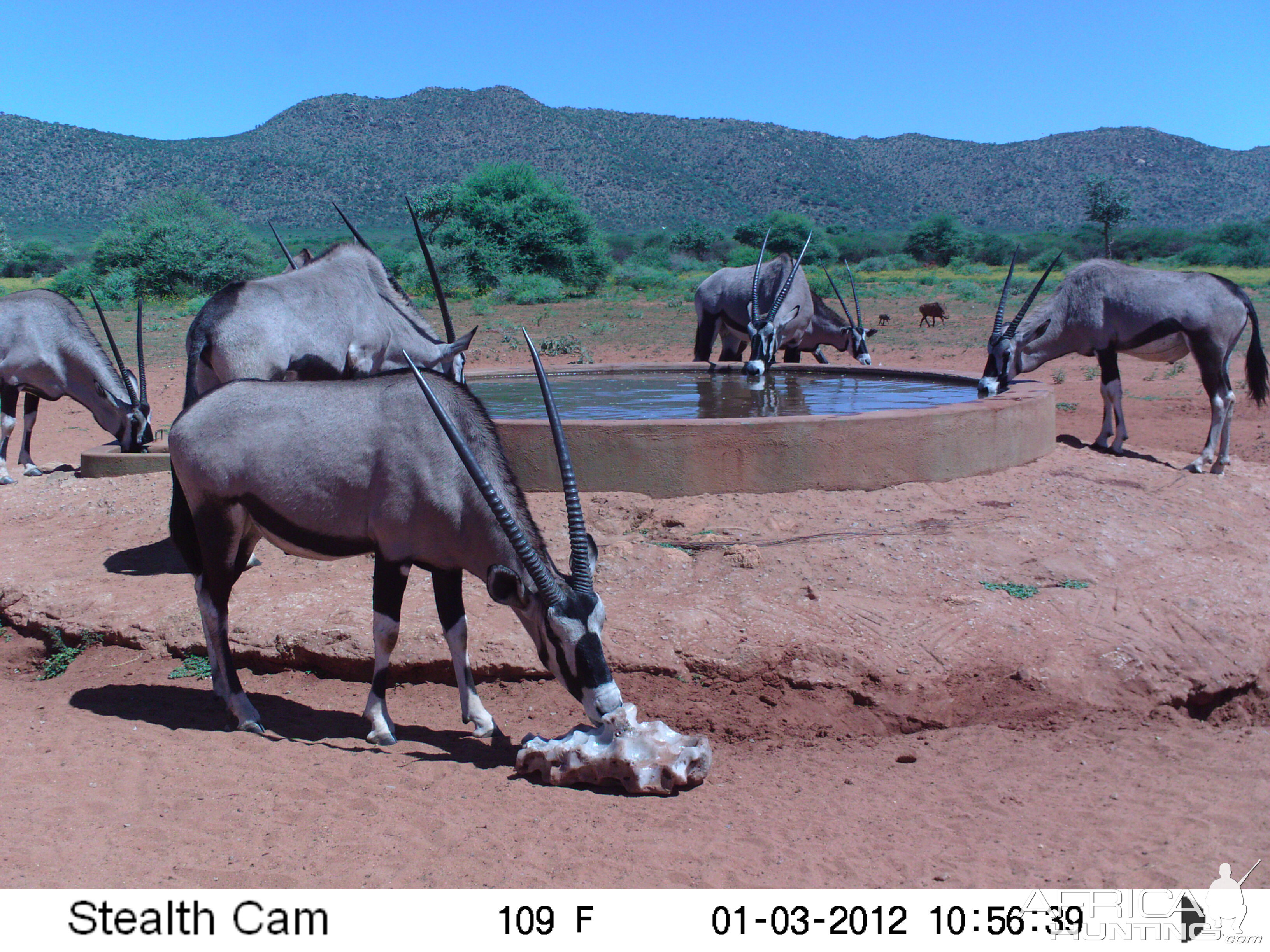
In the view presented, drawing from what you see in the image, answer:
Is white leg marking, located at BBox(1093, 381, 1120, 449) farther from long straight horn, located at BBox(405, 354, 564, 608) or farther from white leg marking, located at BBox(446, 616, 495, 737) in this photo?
long straight horn, located at BBox(405, 354, 564, 608)

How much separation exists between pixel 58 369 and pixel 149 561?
172 inches

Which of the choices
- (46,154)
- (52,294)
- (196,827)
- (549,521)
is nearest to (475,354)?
(52,294)

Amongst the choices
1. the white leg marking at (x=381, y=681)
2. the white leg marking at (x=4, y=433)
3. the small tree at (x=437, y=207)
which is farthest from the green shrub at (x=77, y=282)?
the white leg marking at (x=381, y=681)

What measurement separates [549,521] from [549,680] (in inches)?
56.2

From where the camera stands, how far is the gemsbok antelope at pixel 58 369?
9.59 meters

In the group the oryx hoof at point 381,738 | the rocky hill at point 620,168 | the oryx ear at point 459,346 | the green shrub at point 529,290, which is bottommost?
the oryx hoof at point 381,738

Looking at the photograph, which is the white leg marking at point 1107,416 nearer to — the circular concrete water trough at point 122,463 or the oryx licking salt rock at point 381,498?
the oryx licking salt rock at point 381,498

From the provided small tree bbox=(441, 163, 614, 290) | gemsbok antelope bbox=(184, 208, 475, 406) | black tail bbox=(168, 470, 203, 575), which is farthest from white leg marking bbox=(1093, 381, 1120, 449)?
small tree bbox=(441, 163, 614, 290)

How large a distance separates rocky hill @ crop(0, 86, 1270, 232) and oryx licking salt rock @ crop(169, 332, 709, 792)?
7320 cm

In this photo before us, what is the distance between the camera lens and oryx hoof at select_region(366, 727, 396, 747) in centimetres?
428

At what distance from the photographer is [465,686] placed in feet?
14.5

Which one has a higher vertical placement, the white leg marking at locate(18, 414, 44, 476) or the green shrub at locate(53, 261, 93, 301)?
the green shrub at locate(53, 261, 93, 301)

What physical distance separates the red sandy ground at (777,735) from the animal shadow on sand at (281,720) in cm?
2

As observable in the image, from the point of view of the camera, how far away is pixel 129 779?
12.5ft
